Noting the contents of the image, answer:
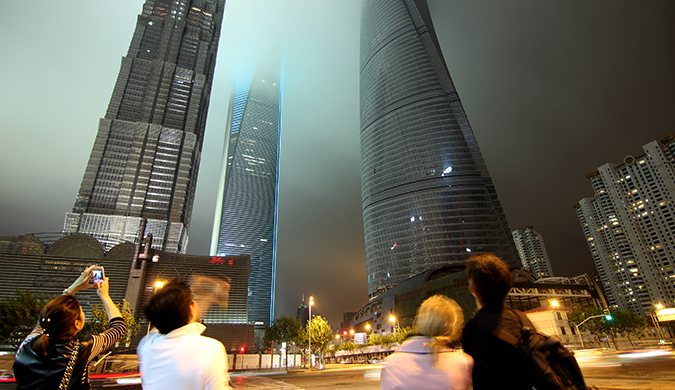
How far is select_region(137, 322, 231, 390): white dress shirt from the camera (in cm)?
206

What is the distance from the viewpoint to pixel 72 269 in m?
88.4

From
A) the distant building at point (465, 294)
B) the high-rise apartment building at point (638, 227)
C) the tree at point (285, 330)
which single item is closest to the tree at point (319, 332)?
the tree at point (285, 330)

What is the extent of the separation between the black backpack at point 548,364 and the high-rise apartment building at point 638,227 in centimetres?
17529

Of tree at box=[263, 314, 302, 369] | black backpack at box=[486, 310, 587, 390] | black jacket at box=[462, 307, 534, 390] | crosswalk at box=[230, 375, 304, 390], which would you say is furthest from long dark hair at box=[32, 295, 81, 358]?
tree at box=[263, 314, 302, 369]

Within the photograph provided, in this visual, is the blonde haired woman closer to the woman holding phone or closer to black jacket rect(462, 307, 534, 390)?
black jacket rect(462, 307, 534, 390)

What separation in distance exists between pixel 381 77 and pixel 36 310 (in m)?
143

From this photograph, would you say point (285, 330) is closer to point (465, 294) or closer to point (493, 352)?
point (465, 294)

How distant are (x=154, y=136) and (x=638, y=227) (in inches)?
8102

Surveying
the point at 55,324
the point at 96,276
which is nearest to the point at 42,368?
the point at 55,324

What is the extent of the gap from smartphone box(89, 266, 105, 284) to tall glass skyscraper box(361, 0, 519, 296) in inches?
4388

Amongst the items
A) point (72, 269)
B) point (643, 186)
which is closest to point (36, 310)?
point (72, 269)

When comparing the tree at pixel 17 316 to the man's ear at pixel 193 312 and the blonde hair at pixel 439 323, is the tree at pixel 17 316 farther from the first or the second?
the blonde hair at pixel 439 323

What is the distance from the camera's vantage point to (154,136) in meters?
120

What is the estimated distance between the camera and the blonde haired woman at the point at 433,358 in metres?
2.32
